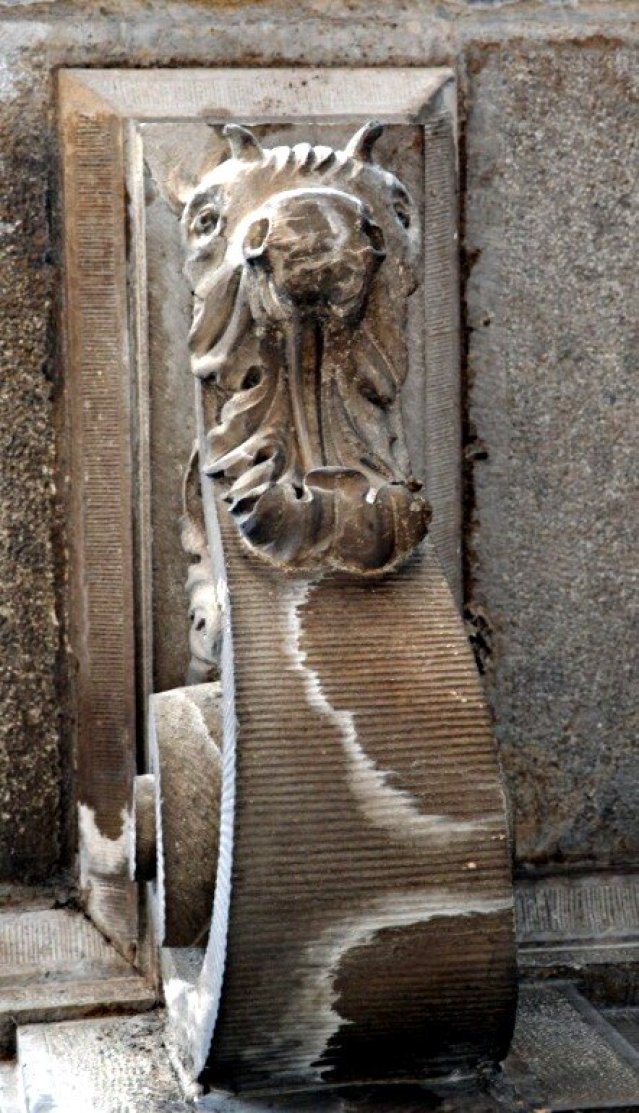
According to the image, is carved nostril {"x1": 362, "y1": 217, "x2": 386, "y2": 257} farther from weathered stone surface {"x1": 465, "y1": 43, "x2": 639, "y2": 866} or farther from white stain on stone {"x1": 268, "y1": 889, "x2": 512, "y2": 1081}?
white stain on stone {"x1": 268, "y1": 889, "x2": 512, "y2": 1081}

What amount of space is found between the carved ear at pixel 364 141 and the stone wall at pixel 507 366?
32 cm

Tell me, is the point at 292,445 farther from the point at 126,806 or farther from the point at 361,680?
the point at 126,806

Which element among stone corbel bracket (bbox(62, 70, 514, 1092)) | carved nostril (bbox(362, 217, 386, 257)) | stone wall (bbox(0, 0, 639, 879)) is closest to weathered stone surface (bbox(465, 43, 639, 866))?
stone wall (bbox(0, 0, 639, 879))

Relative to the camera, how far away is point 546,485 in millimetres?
2881

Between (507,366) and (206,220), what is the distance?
55 centimetres

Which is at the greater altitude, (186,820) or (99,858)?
(186,820)

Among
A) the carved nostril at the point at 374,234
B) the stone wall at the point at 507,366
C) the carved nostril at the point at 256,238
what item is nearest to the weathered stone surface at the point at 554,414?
the stone wall at the point at 507,366

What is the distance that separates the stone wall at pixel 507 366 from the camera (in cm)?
273

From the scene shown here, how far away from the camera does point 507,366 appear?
9.37ft

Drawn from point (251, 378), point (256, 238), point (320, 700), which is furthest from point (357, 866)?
point (256, 238)

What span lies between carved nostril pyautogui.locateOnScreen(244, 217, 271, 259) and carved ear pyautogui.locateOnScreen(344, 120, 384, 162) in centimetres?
18

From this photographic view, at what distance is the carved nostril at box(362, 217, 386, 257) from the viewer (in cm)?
239

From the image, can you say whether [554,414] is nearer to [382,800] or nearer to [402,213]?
[402,213]

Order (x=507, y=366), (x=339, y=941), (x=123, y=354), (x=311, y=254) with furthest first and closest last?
(x=507, y=366)
(x=123, y=354)
(x=311, y=254)
(x=339, y=941)
